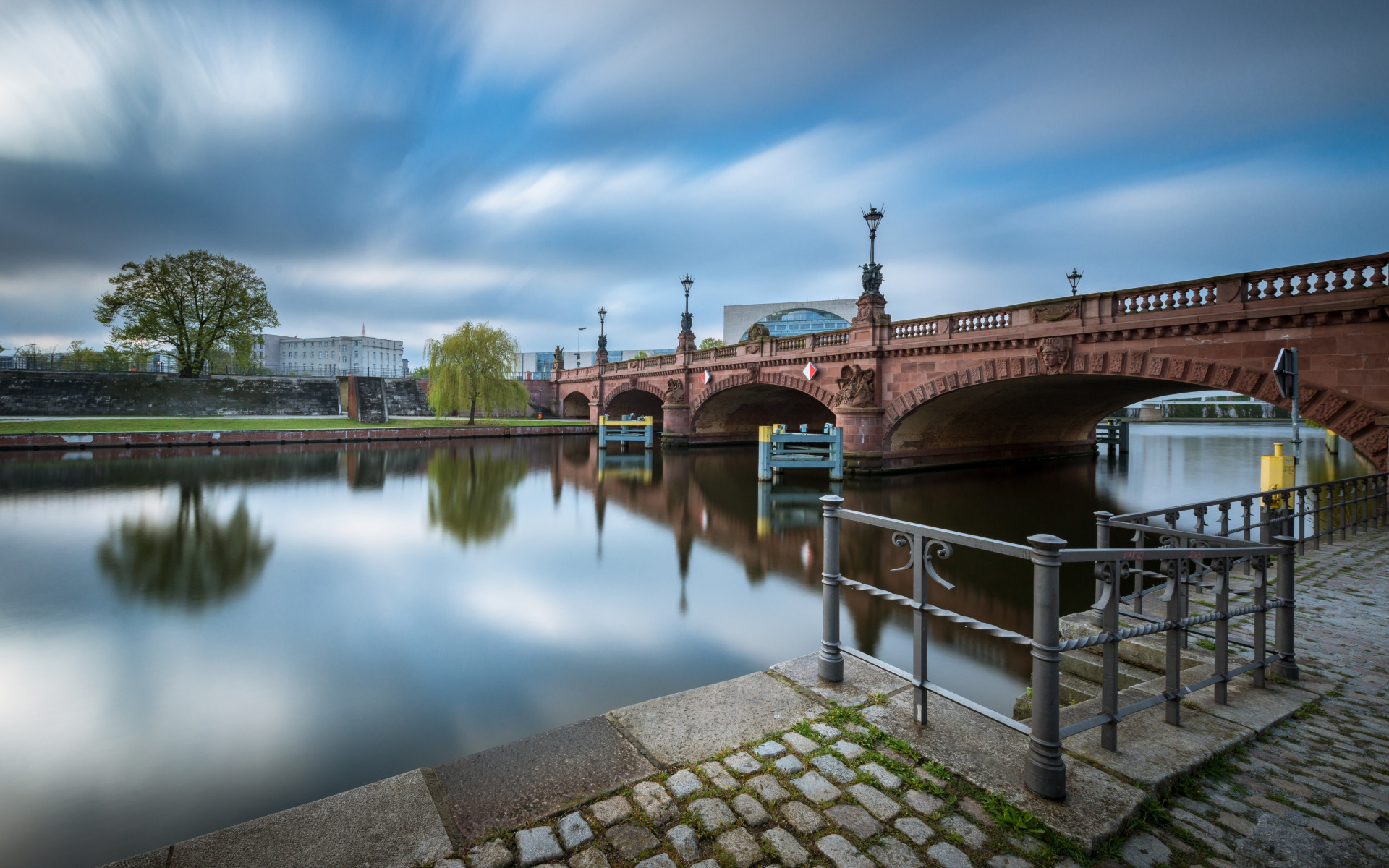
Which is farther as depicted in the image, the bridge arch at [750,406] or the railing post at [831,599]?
the bridge arch at [750,406]

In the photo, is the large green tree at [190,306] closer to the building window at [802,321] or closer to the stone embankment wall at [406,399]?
the stone embankment wall at [406,399]

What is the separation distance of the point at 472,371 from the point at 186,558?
3019cm

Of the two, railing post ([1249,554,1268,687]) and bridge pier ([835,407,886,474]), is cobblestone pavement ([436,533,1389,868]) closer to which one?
railing post ([1249,554,1268,687])

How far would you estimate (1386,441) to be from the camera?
34.3 ft

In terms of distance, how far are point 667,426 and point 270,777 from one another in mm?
30323

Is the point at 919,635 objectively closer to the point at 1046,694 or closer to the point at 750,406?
the point at 1046,694

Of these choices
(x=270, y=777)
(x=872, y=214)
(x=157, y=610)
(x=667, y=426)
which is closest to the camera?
(x=270, y=777)

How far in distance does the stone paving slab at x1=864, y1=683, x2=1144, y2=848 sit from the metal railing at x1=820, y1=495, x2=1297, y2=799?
0.27 ft

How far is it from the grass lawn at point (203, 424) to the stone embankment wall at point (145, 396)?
2.57m

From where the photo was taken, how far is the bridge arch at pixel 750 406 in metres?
28.2

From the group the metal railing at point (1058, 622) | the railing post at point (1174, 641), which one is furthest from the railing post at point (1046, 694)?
the railing post at point (1174, 641)

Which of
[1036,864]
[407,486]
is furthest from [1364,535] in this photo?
[407,486]

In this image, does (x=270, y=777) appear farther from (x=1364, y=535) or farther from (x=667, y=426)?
(x=667, y=426)

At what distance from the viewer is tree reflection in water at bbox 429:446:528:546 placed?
38.9ft
